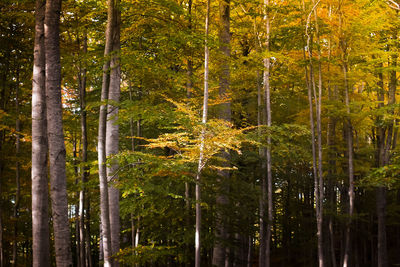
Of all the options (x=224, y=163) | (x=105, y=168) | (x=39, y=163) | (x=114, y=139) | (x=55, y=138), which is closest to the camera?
(x=55, y=138)

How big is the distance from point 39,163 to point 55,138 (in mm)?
608

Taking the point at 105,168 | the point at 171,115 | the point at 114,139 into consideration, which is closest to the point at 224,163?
the point at 171,115

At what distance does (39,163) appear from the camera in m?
6.52

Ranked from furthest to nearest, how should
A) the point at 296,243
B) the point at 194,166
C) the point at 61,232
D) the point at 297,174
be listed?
1. the point at 296,243
2. the point at 297,174
3. the point at 194,166
4. the point at 61,232

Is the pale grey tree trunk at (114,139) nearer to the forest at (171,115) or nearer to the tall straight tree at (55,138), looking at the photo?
the forest at (171,115)

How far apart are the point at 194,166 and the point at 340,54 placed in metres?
9.56

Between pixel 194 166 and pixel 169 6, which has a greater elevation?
pixel 169 6

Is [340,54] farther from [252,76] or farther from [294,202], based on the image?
[294,202]

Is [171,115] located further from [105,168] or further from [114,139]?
[105,168]

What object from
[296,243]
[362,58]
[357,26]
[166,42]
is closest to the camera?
[166,42]

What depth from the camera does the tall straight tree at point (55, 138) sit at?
6.23 meters

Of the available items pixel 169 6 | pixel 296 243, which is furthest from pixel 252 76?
pixel 296 243

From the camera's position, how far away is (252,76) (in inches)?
576

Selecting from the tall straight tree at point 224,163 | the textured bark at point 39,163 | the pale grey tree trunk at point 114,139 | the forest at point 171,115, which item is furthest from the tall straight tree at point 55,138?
the tall straight tree at point 224,163
